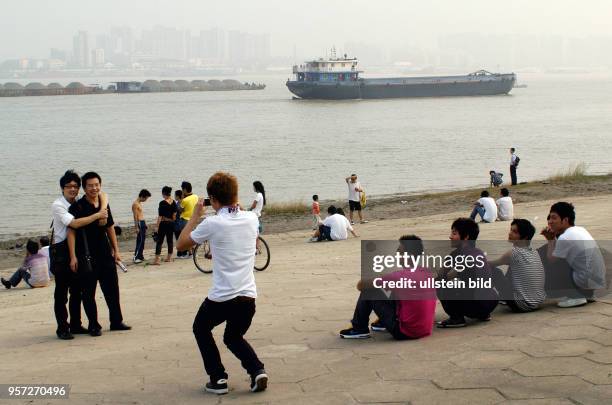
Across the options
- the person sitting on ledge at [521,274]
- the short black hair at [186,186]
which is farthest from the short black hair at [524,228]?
the short black hair at [186,186]

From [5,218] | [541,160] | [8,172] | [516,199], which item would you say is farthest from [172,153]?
[516,199]

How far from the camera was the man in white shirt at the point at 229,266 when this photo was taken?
5141 millimetres

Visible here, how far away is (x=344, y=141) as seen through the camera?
195 feet

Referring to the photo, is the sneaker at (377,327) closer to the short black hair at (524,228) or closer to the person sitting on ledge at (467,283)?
the person sitting on ledge at (467,283)

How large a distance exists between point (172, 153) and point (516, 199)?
33.8m

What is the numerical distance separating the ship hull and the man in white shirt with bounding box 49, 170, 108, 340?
103 meters

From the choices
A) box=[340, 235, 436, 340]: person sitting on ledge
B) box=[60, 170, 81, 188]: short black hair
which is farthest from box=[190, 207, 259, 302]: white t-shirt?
box=[60, 170, 81, 188]: short black hair

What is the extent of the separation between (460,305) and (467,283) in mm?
181

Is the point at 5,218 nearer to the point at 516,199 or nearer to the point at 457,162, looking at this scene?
the point at 516,199

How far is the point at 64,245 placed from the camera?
6926 mm

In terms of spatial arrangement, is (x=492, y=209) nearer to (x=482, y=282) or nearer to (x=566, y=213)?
(x=566, y=213)

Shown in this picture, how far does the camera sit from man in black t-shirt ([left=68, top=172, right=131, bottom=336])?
689 centimetres

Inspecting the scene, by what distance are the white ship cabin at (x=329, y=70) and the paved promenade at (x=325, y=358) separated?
97411 mm

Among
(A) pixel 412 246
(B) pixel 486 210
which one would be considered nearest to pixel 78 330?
(A) pixel 412 246
